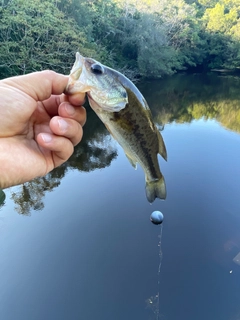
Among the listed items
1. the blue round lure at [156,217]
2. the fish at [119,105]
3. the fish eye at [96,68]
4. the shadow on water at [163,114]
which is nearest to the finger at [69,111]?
the fish at [119,105]

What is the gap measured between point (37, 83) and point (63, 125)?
351 mm

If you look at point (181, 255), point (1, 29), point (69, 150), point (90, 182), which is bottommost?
point (90, 182)

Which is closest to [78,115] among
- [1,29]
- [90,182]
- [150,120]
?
[150,120]

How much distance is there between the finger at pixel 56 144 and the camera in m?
1.97

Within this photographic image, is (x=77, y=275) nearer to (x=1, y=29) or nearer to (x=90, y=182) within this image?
(x=90, y=182)

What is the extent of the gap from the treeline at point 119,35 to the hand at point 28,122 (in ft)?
45.2

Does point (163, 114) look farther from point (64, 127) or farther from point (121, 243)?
point (64, 127)

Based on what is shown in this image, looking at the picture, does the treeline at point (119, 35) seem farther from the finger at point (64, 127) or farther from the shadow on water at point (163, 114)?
the finger at point (64, 127)

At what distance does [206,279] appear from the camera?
793 cm

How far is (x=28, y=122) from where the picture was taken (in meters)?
2.13

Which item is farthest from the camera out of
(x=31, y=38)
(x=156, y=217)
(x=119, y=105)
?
(x=31, y=38)

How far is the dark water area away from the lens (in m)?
7.29

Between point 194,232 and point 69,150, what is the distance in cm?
803

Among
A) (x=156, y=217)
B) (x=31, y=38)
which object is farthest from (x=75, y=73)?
(x=31, y=38)
